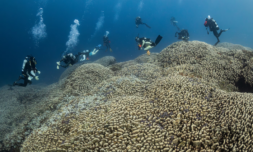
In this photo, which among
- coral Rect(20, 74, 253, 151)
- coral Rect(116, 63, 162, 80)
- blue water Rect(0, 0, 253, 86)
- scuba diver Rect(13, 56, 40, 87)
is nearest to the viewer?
coral Rect(20, 74, 253, 151)

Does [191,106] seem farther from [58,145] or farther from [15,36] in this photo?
[15,36]

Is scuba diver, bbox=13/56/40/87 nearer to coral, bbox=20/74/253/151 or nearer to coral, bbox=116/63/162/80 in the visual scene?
coral, bbox=20/74/253/151

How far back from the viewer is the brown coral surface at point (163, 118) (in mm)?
2672

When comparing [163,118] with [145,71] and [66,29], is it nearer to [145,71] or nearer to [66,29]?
[145,71]

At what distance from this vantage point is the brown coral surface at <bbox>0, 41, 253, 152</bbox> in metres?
2.67

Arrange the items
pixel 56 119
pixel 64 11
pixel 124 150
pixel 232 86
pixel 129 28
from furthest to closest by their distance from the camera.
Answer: pixel 129 28, pixel 64 11, pixel 232 86, pixel 56 119, pixel 124 150

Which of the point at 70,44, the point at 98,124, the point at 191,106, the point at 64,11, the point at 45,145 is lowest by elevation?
the point at 45,145

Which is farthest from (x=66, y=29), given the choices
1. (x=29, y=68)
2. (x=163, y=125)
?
(x=163, y=125)

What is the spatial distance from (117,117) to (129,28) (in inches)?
3245

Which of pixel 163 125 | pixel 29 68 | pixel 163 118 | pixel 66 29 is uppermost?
pixel 66 29

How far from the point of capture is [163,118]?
3.28m

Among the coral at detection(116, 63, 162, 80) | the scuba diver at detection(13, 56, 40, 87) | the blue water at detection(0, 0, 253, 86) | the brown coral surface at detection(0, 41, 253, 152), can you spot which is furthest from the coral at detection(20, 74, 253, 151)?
the blue water at detection(0, 0, 253, 86)

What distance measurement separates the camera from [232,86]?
5566 millimetres

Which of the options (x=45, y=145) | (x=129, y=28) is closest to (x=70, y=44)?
(x=45, y=145)
